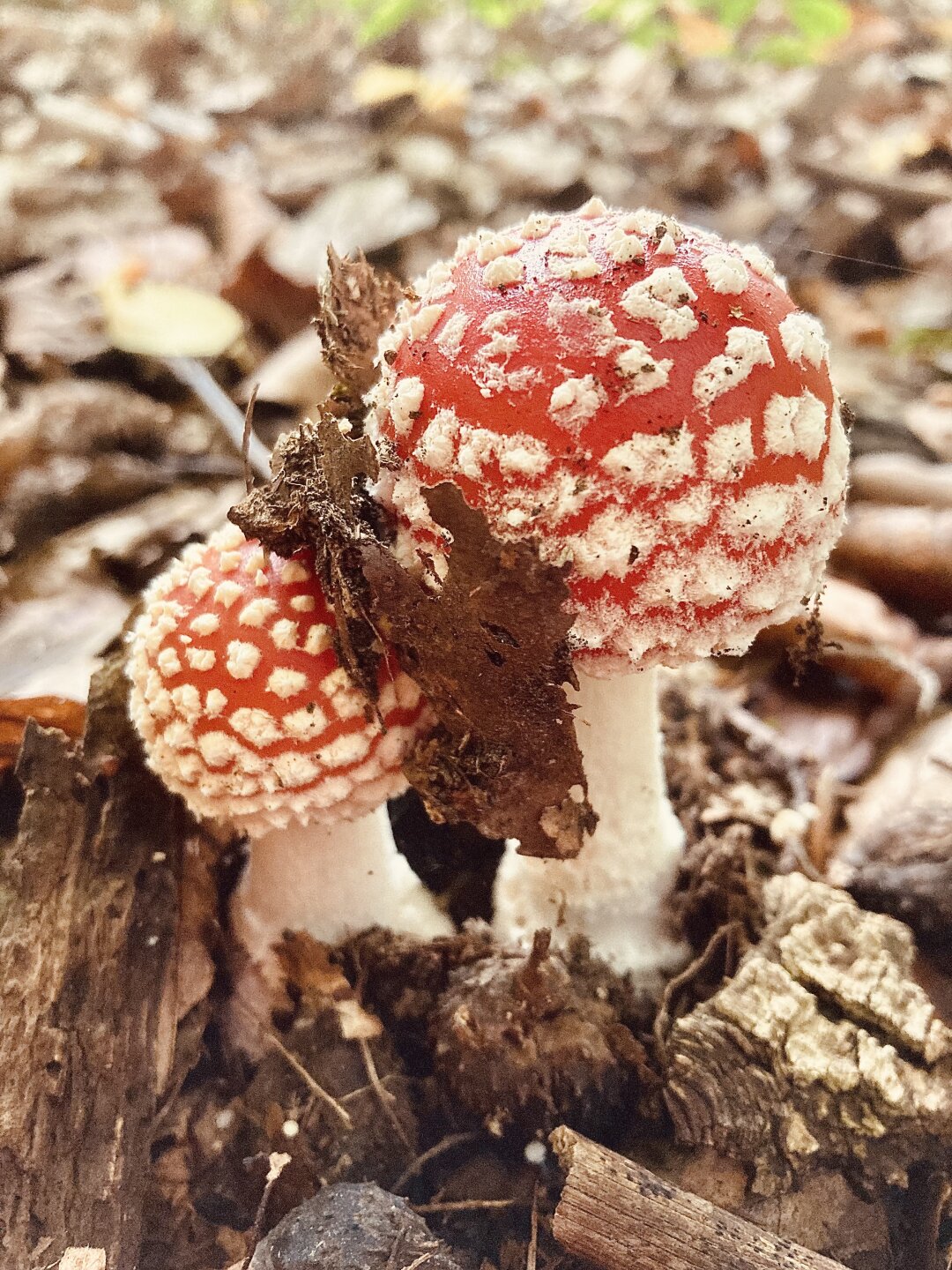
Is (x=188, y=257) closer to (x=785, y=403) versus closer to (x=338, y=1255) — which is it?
(x=785, y=403)

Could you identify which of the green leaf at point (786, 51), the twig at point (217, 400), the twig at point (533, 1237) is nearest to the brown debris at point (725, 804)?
the twig at point (533, 1237)

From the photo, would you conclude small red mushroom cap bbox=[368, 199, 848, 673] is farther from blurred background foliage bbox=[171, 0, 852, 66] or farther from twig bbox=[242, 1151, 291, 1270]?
blurred background foliage bbox=[171, 0, 852, 66]

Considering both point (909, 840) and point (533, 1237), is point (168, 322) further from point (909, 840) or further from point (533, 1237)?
point (533, 1237)

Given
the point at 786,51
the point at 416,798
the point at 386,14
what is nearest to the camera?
the point at 416,798

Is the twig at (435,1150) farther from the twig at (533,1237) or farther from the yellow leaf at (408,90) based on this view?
the yellow leaf at (408,90)

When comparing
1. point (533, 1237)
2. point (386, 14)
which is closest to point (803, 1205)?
point (533, 1237)

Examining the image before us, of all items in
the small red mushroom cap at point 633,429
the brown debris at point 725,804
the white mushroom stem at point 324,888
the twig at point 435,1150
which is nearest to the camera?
the small red mushroom cap at point 633,429
